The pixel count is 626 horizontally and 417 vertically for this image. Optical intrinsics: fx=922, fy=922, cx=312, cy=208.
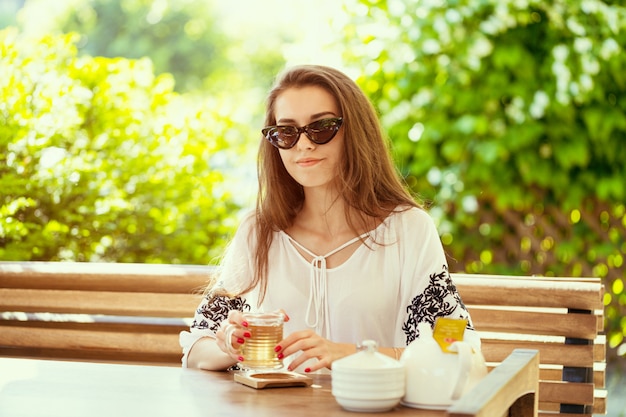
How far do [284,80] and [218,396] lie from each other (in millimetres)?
1006

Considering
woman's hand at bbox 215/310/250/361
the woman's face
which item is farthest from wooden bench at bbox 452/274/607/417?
woman's hand at bbox 215/310/250/361

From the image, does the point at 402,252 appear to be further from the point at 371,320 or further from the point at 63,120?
the point at 63,120

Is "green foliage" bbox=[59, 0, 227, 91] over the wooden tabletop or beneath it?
over

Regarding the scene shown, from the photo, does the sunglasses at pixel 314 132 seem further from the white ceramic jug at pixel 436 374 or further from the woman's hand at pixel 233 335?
the white ceramic jug at pixel 436 374

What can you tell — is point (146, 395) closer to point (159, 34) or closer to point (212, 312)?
point (212, 312)

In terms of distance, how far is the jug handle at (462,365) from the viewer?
5.45ft

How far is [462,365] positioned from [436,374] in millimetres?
66

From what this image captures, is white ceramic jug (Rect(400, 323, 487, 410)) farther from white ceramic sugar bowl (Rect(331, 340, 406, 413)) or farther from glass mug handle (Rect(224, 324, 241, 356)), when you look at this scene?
glass mug handle (Rect(224, 324, 241, 356))

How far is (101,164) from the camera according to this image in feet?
13.3

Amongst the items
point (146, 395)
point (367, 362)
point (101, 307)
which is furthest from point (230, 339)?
point (101, 307)

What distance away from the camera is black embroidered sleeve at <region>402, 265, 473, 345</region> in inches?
92.1

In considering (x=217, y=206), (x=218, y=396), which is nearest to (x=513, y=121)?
(x=217, y=206)

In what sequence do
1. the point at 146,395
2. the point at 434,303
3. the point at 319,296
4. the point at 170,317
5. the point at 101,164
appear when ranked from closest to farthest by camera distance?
the point at 146,395
the point at 434,303
the point at 319,296
the point at 170,317
the point at 101,164

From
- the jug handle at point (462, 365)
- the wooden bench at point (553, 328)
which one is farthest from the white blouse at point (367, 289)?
the jug handle at point (462, 365)
